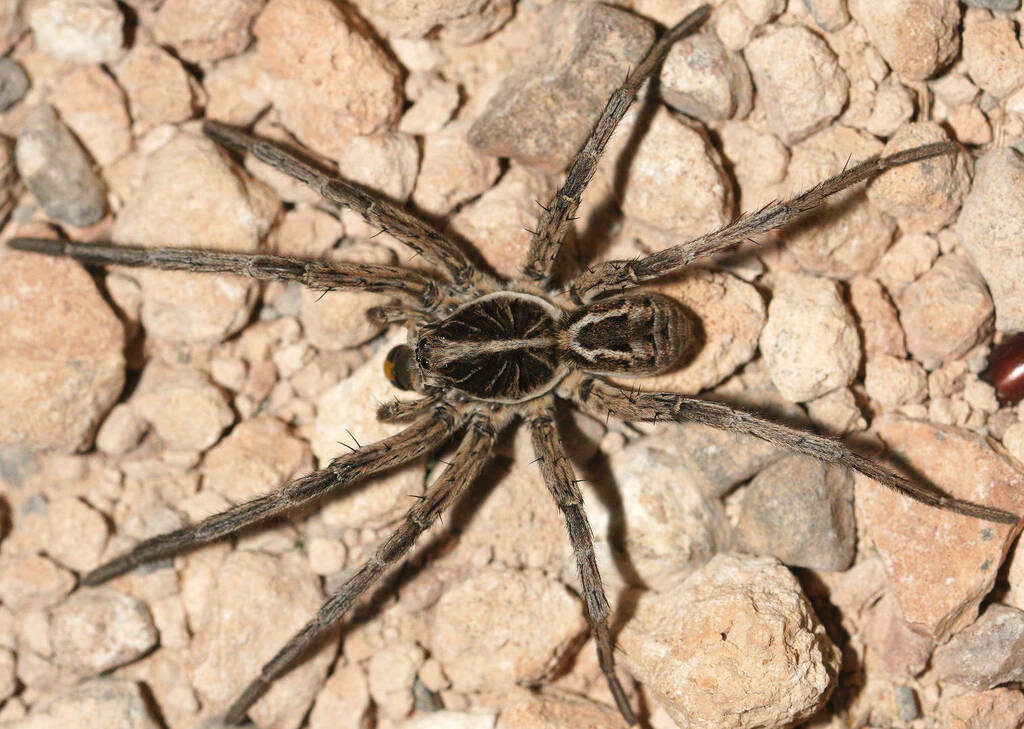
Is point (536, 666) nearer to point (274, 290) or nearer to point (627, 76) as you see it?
point (274, 290)

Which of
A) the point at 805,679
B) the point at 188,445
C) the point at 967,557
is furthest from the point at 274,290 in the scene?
the point at 967,557

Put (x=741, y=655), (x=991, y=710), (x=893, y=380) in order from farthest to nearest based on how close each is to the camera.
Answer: (x=893, y=380) < (x=991, y=710) < (x=741, y=655)

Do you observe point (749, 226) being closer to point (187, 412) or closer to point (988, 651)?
point (988, 651)

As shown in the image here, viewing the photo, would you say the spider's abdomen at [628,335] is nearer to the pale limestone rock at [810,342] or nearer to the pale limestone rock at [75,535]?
the pale limestone rock at [810,342]

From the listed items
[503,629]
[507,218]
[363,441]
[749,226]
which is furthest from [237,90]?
[503,629]

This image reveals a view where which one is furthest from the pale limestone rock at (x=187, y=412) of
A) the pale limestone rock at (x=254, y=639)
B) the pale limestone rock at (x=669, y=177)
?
the pale limestone rock at (x=669, y=177)

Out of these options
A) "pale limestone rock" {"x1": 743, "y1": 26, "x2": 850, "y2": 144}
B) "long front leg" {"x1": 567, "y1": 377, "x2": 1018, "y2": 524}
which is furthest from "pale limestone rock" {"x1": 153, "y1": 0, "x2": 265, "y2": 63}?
"long front leg" {"x1": 567, "y1": 377, "x2": 1018, "y2": 524}
